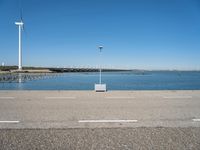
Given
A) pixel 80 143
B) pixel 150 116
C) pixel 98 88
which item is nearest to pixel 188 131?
pixel 150 116

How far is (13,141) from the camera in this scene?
19.1 ft

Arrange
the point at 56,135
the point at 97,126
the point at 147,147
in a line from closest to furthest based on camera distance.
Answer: the point at 147,147 < the point at 56,135 < the point at 97,126

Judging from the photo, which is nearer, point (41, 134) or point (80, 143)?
point (80, 143)

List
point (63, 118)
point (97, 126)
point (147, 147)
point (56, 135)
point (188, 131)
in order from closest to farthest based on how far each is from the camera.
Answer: point (147, 147) < point (56, 135) < point (188, 131) < point (97, 126) < point (63, 118)

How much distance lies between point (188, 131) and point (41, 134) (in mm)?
3823

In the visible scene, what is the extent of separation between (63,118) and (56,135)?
95.1 inches

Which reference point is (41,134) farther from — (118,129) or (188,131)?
(188,131)

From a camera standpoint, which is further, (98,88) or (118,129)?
(98,88)

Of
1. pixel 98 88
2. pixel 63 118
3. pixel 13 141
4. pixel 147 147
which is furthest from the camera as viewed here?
pixel 98 88

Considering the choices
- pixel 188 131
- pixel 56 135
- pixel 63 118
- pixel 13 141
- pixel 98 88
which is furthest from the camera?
pixel 98 88

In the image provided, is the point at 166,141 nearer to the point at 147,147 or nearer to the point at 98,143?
the point at 147,147

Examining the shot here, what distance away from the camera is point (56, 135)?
6.36m

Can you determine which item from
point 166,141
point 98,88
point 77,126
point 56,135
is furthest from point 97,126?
point 98,88

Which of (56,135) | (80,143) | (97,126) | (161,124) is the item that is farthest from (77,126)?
(161,124)
